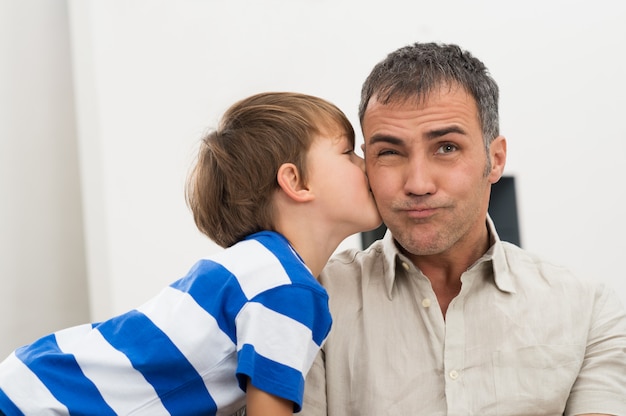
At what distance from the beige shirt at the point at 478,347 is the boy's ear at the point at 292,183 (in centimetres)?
22

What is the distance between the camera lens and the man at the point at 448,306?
152 centimetres

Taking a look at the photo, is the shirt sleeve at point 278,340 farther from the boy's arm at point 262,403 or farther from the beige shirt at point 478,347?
the beige shirt at point 478,347

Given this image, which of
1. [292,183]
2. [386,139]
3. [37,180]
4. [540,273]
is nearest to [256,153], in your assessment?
[292,183]

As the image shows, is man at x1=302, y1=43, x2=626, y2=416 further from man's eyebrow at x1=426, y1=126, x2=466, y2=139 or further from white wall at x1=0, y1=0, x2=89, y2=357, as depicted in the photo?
→ white wall at x1=0, y1=0, x2=89, y2=357

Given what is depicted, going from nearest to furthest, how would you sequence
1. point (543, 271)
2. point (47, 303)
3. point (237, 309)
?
point (237, 309) < point (543, 271) < point (47, 303)

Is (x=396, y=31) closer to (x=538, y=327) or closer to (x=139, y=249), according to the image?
(x=139, y=249)

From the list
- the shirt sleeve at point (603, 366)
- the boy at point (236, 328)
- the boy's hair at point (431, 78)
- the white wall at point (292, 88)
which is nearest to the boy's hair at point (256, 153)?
the boy at point (236, 328)

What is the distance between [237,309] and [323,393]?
0.35m

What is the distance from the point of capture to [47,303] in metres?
3.02

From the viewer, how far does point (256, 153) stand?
1.52 meters

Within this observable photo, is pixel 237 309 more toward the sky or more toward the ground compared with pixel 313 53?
more toward the ground

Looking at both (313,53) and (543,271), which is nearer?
(543,271)

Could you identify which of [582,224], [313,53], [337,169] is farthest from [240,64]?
[337,169]

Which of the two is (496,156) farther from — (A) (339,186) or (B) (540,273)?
(A) (339,186)
